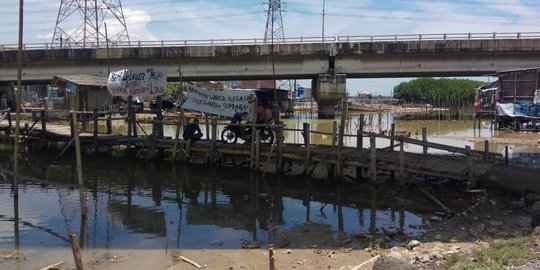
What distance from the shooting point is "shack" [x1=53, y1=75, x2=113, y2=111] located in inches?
1428

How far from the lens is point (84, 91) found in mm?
38219

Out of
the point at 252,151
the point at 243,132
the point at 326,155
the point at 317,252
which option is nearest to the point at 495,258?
the point at 317,252

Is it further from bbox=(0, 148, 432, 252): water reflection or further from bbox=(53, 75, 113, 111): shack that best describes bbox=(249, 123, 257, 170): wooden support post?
bbox=(53, 75, 113, 111): shack

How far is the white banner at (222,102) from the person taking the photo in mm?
18875

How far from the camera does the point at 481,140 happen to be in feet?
100

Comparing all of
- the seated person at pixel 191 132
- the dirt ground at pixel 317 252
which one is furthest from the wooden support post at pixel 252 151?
the dirt ground at pixel 317 252

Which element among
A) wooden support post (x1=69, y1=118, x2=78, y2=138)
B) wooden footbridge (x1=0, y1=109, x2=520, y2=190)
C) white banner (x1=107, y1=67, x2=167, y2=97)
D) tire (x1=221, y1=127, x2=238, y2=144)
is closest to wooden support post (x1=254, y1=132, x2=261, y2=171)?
wooden footbridge (x1=0, y1=109, x2=520, y2=190)

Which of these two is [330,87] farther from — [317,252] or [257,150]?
[317,252]

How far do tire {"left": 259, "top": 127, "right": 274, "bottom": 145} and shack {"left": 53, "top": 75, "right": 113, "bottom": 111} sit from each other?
20873 mm

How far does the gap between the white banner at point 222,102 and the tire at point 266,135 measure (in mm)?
806

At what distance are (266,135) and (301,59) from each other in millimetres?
26232

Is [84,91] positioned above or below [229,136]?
above

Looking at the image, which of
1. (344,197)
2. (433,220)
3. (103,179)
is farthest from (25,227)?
(433,220)

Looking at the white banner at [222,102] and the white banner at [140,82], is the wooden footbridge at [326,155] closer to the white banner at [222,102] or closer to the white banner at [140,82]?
the white banner at [222,102]
